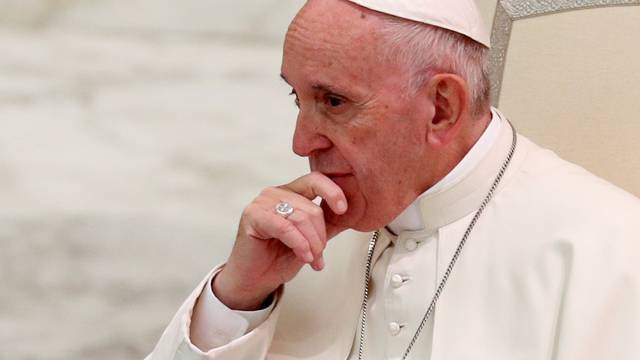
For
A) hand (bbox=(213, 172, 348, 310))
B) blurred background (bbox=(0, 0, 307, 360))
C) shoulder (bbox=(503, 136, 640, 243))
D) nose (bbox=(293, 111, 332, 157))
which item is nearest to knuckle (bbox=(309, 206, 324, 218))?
hand (bbox=(213, 172, 348, 310))

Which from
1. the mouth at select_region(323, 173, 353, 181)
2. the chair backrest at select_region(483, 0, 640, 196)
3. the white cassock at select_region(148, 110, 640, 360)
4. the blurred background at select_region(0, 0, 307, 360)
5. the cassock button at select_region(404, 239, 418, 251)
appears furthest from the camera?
the blurred background at select_region(0, 0, 307, 360)

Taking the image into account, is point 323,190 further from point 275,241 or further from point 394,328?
point 394,328

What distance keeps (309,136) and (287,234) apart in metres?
0.18

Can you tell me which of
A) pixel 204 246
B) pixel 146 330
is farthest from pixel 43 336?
pixel 204 246

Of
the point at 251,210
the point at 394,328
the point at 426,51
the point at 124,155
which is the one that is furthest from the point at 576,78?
the point at 124,155

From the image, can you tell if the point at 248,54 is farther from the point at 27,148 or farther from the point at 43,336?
the point at 43,336

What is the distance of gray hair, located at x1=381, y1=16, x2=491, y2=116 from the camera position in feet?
5.51

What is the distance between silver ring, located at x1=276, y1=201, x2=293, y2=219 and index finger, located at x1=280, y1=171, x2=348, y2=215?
0.04 m

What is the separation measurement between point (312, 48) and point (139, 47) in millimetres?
1083

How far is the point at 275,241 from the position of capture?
187 cm

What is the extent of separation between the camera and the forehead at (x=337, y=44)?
1678mm

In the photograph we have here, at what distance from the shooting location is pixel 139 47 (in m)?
2.67

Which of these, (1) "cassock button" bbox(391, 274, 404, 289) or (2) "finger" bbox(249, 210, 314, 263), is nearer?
(2) "finger" bbox(249, 210, 314, 263)

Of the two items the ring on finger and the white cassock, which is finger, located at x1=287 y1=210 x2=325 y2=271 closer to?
the ring on finger
